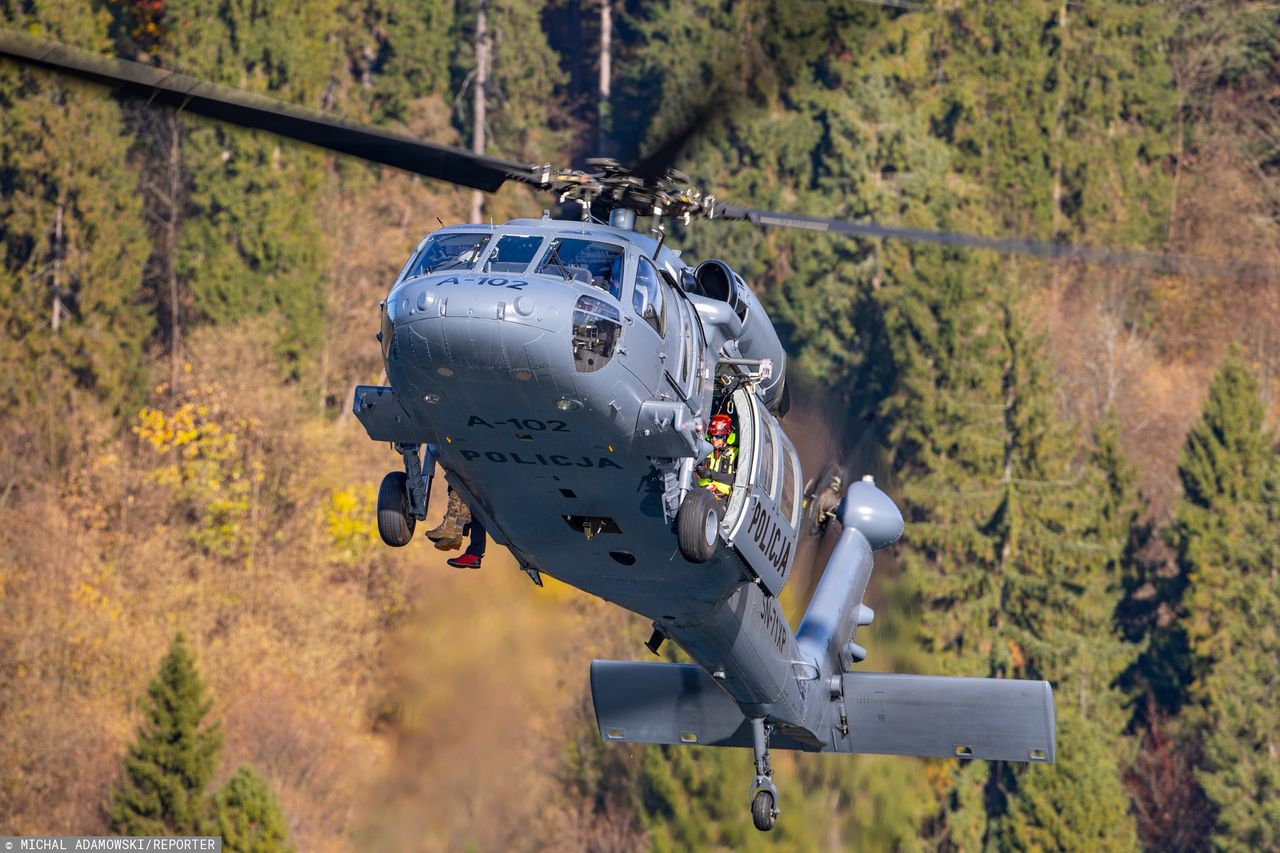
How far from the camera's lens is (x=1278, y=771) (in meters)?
60.1

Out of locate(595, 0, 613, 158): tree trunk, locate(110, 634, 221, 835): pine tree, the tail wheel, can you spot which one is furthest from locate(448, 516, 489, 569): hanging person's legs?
locate(595, 0, 613, 158): tree trunk

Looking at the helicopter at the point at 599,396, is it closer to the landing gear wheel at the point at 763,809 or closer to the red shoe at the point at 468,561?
the landing gear wheel at the point at 763,809

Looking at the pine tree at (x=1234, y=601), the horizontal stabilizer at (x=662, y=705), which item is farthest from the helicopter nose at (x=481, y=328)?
the pine tree at (x=1234, y=601)

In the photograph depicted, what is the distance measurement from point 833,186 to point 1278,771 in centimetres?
2148

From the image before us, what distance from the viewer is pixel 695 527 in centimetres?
1972

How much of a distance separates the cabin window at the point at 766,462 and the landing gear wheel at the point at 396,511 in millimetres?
2974

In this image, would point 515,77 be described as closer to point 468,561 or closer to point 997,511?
point 997,511

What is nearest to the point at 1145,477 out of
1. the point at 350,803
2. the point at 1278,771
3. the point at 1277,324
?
the point at 1277,324

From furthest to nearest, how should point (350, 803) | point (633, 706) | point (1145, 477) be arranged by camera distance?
point (1145, 477), point (350, 803), point (633, 706)

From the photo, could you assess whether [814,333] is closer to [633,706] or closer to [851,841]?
[851,841]

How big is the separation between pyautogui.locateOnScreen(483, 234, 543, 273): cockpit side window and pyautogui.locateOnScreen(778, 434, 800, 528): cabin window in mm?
4111

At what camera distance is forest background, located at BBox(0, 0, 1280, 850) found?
2068 inches

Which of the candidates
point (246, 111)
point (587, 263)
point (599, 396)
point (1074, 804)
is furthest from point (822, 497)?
point (1074, 804)

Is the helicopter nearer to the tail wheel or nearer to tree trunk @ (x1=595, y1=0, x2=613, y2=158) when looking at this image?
the tail wheel
